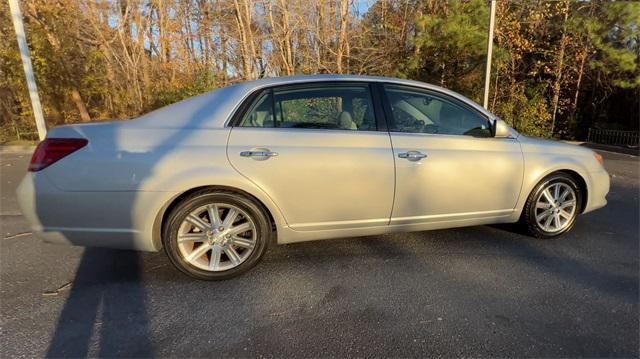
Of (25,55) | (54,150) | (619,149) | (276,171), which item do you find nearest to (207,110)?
(276,171)

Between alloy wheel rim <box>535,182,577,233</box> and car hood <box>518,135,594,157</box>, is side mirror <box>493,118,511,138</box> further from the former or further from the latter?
alloy wheel rim <box>535,182,577,233</box>

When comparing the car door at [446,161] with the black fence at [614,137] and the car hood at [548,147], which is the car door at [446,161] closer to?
the car hood at [548,147]

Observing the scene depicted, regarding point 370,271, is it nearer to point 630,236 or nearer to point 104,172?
point 104,172

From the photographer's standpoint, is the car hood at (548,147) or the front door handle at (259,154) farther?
the car hood at (548,147)

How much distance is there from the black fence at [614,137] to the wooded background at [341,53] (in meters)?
0.60

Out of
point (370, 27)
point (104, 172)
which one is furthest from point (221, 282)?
point (370, 27)

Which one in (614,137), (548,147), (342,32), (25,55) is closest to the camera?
(548,147)

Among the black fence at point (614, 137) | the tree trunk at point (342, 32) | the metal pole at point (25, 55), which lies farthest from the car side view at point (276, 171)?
the black fence at point (614, 137)

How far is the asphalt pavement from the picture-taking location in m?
2.19

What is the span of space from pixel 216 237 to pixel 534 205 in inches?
116

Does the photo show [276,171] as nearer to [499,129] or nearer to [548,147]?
[499,129]

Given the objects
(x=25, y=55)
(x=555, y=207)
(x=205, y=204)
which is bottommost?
(x=555, y=207)

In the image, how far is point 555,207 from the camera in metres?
3.67

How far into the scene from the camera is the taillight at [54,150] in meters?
2.67
